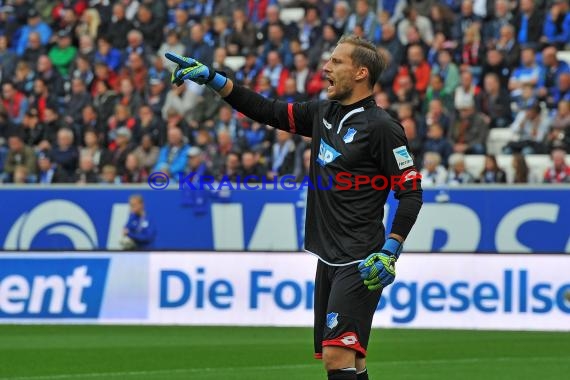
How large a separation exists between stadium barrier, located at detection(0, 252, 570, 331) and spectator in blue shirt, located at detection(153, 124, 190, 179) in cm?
395

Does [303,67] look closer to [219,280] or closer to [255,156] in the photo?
[255,156]

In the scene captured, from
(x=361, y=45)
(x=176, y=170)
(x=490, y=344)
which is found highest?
(x=361, y=45)

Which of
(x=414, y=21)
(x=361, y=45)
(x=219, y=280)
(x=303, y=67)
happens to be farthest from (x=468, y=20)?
(x=361, y=45)

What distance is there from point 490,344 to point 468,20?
325 inches

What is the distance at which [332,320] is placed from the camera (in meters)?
6.91

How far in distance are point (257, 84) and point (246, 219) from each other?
263cm

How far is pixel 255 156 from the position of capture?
64.6 feet

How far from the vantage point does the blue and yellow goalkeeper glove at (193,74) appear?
7059 mm

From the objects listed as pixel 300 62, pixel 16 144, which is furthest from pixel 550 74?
pixel 16 144

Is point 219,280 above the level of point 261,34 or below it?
below

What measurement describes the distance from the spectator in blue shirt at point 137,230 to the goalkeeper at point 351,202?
1187 centimetres

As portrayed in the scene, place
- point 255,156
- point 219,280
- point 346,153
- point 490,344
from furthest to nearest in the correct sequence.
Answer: point 255,156
point 219,280
point 490,344
point 346,153

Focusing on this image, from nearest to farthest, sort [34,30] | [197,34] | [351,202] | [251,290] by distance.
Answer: [351,202] → [251,290] → [197,34] → [34,30]

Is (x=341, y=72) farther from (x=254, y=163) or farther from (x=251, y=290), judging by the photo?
(x=254, y=163)
